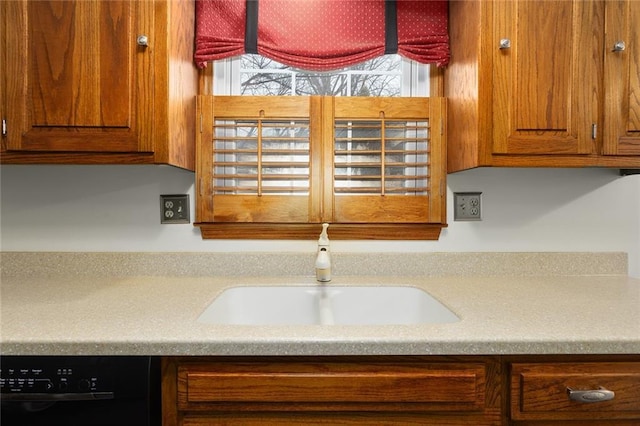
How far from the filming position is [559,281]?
138 centimetres

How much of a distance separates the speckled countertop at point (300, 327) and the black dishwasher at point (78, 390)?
0.03 m

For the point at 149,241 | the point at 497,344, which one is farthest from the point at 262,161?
the point at 497,344

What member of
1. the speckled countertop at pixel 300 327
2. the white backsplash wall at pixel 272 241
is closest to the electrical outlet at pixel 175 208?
the white backsplash wall at pixel 272 241

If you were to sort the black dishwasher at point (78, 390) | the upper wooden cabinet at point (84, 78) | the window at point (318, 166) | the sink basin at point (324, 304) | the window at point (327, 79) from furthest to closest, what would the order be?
the window at point (327, 79) < the window at point (318, 166) < the sink basin at point (324, 304) < the upper wooden cabinet at point (84, 78) < the black dishwasher at point (78, 390)

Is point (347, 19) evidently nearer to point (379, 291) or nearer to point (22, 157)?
point (379, 291)

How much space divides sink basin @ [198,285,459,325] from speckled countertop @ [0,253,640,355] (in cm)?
4

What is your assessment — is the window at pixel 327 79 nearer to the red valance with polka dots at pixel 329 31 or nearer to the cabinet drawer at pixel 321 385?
the red valance with polka dots at pixel 329 31

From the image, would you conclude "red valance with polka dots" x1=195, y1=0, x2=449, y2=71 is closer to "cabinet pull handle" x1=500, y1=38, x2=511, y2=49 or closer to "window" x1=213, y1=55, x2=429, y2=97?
"window" x1=213, y1=55, x2=429, y2=97

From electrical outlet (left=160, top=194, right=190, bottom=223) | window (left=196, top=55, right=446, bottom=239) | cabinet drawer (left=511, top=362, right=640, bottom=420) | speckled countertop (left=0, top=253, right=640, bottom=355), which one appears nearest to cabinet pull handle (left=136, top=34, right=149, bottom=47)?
window (left=196, top=55, right=446, bottom=239)

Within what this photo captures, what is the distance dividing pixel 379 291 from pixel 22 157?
4.10 ft

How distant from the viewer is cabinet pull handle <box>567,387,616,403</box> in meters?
0.83

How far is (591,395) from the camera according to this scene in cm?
83

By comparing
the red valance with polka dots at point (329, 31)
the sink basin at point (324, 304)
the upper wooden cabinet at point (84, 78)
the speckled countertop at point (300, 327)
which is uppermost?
the red valance with polka dots at point (329, 31)

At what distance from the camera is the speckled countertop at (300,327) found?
0.81 m
